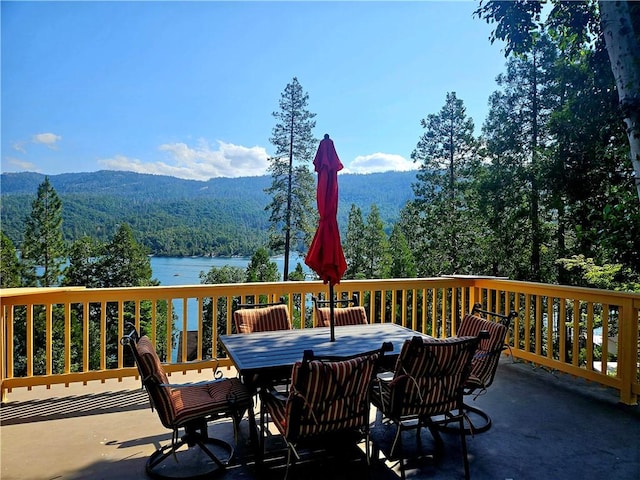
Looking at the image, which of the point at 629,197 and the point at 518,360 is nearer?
the point at 518,360

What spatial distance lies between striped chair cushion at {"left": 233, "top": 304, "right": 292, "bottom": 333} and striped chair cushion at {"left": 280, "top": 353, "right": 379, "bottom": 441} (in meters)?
1.49

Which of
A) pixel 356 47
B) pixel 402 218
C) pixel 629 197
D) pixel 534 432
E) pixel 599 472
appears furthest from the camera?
pixel 402 218

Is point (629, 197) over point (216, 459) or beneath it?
over

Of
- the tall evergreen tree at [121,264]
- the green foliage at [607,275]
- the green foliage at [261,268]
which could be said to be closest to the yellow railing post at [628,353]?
the green foliage at [607,275]

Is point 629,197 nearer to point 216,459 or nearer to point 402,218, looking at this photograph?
point 216,459

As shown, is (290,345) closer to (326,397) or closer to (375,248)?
(326,397)

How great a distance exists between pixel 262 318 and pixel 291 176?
1724 centimetres

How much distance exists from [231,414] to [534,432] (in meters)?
2.28

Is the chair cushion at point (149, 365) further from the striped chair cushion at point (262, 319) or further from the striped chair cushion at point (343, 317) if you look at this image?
the striped chair cushion at point (343, 317)

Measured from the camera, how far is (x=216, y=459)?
8.97ft

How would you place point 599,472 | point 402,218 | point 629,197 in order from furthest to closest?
1. point 402,218
2. point 629,197
3. point 599,472

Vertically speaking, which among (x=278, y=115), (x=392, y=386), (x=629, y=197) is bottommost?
(x=392, y=386)

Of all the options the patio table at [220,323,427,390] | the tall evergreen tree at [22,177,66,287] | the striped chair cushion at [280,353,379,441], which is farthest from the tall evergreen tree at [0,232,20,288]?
the striped chair cushion at [280,353,379,441]

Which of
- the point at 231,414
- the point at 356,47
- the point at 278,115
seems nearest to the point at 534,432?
the point at 231,414
